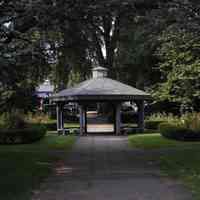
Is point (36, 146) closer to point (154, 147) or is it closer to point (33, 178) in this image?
point (154, 147)

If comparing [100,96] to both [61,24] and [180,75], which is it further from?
[61,24]

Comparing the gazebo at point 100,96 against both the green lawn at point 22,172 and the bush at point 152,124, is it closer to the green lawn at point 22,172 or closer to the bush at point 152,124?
the bush at point 152,124

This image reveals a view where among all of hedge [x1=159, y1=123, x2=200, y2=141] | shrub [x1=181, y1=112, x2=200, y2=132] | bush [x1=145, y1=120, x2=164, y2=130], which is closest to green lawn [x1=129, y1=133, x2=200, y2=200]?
hedge [x1=159, y1=123, x2=200, y2=141]

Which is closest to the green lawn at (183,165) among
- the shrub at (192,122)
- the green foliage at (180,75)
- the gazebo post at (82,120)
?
the shrub at (192,122)

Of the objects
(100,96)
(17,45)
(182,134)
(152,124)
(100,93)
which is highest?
(17,45)

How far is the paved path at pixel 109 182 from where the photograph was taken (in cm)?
1141

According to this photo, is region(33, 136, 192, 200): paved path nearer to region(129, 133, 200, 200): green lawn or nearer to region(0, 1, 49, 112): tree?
region(129, 133, 200, 200): green lawn

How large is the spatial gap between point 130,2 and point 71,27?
134 inches

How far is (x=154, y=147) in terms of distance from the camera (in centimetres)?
2677

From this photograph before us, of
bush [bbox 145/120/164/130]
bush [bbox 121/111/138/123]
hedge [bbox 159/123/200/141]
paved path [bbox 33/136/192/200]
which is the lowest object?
paved path [bbox 33/136/192/200]

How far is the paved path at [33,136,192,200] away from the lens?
11413 mm

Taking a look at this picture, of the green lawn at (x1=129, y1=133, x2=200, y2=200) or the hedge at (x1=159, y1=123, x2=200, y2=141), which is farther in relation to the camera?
the hedge at (x1=159, y1=123, x2=200, y2=141)

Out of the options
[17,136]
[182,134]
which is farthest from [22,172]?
[182,134]

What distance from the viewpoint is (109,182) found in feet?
44.5
